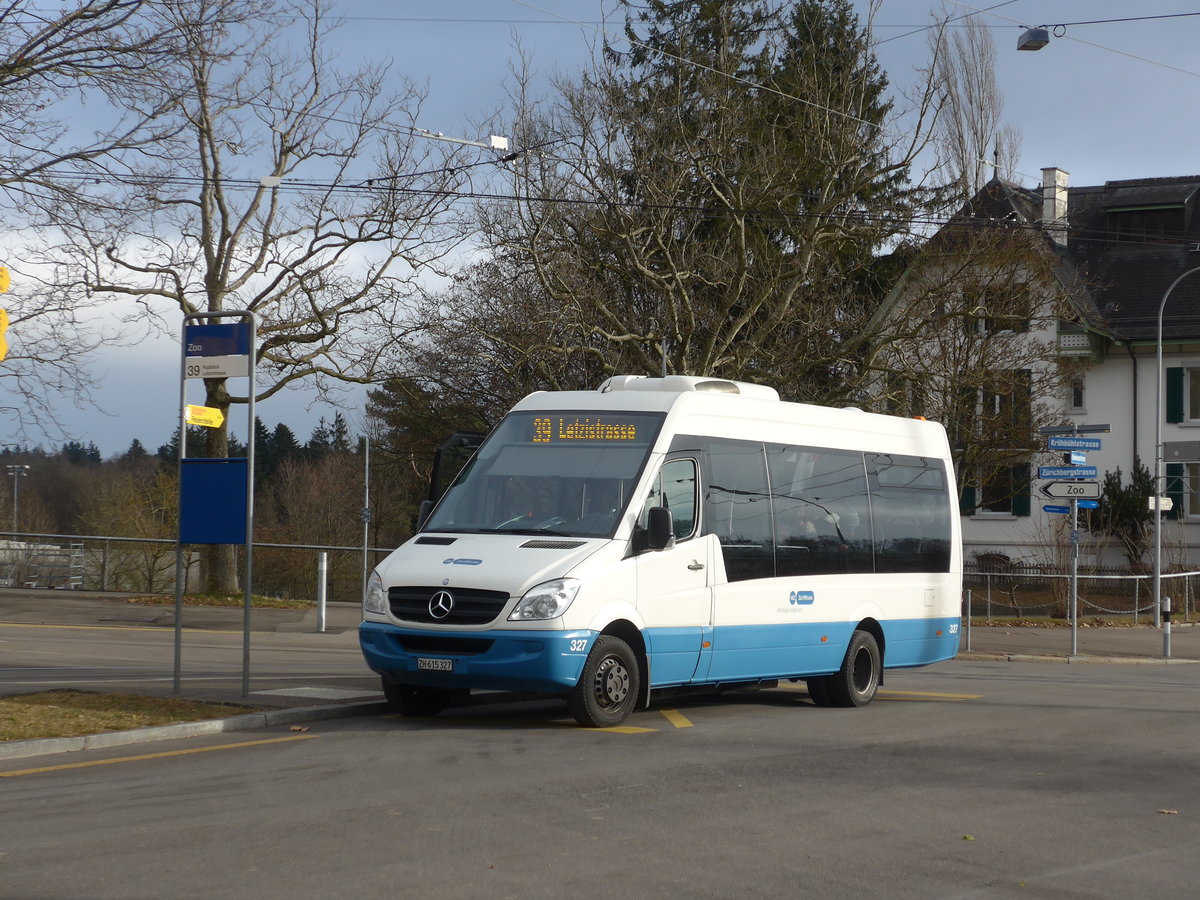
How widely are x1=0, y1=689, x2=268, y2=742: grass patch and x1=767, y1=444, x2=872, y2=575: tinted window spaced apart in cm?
532

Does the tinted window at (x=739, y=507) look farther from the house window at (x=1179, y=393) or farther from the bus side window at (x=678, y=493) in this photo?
the house window at (x=1179, y=393)

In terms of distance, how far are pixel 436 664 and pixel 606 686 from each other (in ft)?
4.62

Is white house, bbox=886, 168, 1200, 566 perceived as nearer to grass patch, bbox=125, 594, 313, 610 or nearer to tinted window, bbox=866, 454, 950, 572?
grass patch, bbox=125, 594, 313, 610

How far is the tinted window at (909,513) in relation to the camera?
15.5m

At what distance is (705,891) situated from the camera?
6.07 metres

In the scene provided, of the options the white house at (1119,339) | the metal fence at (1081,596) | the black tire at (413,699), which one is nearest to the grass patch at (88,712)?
the black tire at (413,699)

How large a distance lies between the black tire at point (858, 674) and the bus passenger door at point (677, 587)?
2.33m

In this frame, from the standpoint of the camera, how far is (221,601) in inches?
1110

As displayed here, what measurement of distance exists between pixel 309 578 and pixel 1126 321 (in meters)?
28.4

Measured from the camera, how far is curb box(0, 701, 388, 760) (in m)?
9.86

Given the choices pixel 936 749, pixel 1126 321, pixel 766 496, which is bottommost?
pixel 936 749

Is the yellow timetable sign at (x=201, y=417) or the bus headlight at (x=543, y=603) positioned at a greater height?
the yellow timetable sign at (x=201, y=417)

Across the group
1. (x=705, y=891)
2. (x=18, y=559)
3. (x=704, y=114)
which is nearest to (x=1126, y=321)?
(x=704, y=114)

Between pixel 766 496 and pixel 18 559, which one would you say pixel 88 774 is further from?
pixel 18 559
